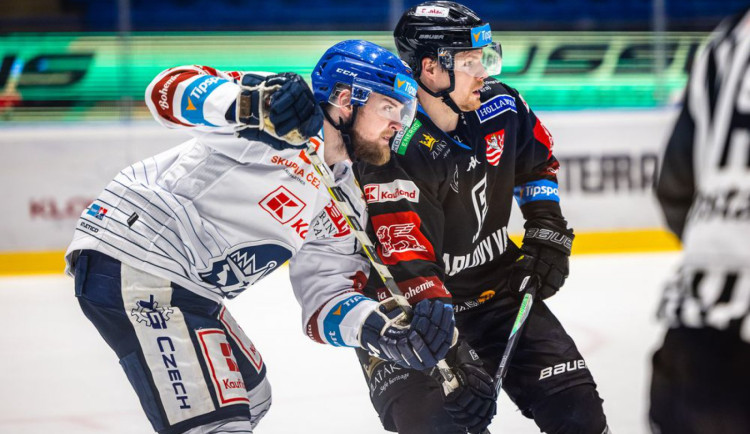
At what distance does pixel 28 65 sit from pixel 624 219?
4.00m

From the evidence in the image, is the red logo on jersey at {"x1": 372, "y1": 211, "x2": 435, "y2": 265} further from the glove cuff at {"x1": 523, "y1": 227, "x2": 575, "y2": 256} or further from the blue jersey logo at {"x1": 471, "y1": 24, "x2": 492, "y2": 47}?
the blue jersey logo at {"x1": 471, "y1": 24, "x2": 492, "y2": 47}

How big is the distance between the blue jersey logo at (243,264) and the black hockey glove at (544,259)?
76 cm

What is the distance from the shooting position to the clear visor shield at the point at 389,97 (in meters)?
2.31

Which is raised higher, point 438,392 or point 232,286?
point 232,286

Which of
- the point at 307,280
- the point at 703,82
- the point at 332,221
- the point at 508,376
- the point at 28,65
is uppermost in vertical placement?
the point at 703,82

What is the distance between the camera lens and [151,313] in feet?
6.86

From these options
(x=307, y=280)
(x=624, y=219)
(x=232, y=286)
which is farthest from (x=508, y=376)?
(x=624, y=219)

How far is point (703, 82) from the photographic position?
140 centimetres

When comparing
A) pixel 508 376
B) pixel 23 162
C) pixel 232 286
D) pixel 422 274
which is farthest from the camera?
pixel 23 162

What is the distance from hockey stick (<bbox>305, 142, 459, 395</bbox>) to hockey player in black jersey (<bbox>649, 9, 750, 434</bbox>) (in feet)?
3.09

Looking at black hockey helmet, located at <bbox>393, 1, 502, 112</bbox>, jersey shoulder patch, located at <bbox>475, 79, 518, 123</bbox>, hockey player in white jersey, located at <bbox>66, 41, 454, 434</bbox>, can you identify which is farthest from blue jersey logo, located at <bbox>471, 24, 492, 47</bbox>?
hockey player in white jersey, located at <bbox>66, 41, 454, 434</bbox>

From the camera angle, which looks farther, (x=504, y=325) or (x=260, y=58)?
(x=260, y=58)

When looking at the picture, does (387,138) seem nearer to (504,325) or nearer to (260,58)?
(504,325)

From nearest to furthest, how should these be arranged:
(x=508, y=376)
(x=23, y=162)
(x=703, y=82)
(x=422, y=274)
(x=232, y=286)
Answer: (x=703, y=82)
(x=232, y=286)
(x=422, y=274)
(x=508, y=376)
(x=23, y=162)
